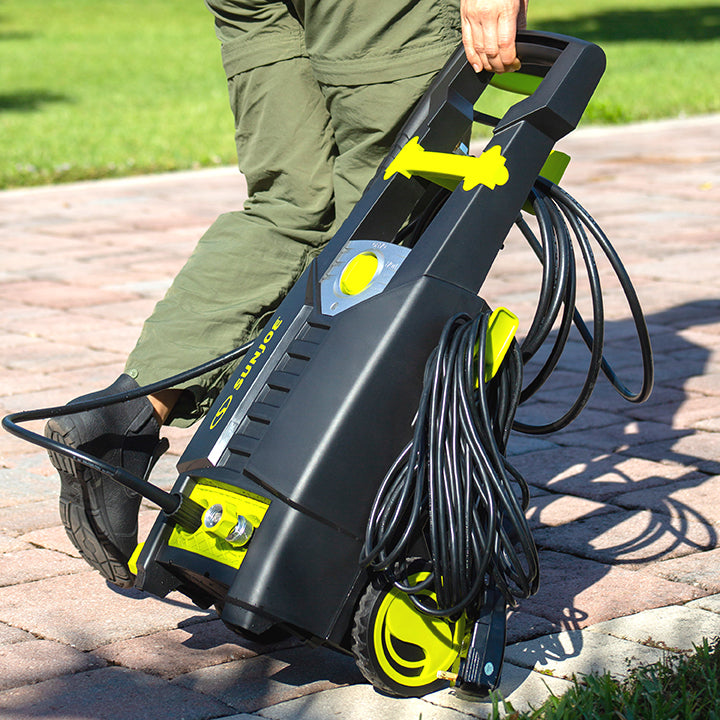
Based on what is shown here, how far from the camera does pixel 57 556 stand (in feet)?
8.02

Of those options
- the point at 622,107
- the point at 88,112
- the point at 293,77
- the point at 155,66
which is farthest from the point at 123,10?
the point at 293,77

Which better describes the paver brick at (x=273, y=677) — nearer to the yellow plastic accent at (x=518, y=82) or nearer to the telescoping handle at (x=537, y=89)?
the telescoping handle at (x=537, y=89)

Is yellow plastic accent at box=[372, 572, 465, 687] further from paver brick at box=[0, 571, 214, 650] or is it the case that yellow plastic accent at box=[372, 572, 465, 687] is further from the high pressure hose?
paver brick at box=[0, 571, 214, 650]

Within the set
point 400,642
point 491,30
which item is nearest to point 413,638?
point 400,642

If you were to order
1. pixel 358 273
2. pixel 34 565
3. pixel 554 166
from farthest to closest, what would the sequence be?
pixel 34 565, pixel 554 166, pixel 358 273

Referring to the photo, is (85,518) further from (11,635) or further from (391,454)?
(391,454)

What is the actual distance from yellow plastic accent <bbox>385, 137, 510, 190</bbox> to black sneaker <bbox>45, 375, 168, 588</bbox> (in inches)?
25.1

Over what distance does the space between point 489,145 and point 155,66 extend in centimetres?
1456

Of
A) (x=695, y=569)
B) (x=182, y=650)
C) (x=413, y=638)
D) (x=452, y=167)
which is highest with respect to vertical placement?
(x=452, y=167)

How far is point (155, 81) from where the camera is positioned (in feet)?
46.0

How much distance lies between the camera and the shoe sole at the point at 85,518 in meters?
2.06

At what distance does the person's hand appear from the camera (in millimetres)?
1950

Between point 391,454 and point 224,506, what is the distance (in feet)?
0.88

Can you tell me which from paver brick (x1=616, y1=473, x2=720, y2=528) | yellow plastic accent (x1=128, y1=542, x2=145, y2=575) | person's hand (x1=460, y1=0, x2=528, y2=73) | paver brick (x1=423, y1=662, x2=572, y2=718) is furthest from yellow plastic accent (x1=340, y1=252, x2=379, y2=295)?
paver brick (x1=616, y1=473, x2=720, y2=528)
